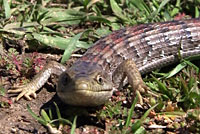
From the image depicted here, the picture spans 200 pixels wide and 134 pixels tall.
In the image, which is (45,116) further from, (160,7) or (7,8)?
(160,7)

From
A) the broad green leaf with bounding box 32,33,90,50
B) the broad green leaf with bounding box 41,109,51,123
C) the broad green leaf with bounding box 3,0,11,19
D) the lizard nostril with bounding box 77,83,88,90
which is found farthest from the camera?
the broad green leaf with bounding box 3,0,11,19

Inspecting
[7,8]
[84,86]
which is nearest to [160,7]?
[7,8]

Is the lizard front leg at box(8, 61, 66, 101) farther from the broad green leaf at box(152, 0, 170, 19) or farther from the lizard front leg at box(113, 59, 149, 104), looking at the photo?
the broad green leaf at box(152, 0, 170, 19)

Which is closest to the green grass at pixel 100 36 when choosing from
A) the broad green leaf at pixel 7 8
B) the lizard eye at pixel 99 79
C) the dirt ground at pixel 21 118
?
the broad green leaf at pixel 7 8

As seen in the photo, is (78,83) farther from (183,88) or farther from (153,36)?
(153,36)

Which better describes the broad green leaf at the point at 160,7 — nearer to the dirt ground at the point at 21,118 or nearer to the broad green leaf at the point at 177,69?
the broad green leaf at the point at 177,69

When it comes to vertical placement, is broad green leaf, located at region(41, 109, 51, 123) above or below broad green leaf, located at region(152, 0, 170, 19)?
below

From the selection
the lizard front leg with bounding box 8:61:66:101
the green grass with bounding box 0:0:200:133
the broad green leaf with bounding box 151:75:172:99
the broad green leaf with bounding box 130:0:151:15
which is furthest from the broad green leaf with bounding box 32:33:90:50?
the broad green leaf with bounding box 151:75:172:99

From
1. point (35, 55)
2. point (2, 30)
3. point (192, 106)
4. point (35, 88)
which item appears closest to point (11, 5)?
point (2, 30)
